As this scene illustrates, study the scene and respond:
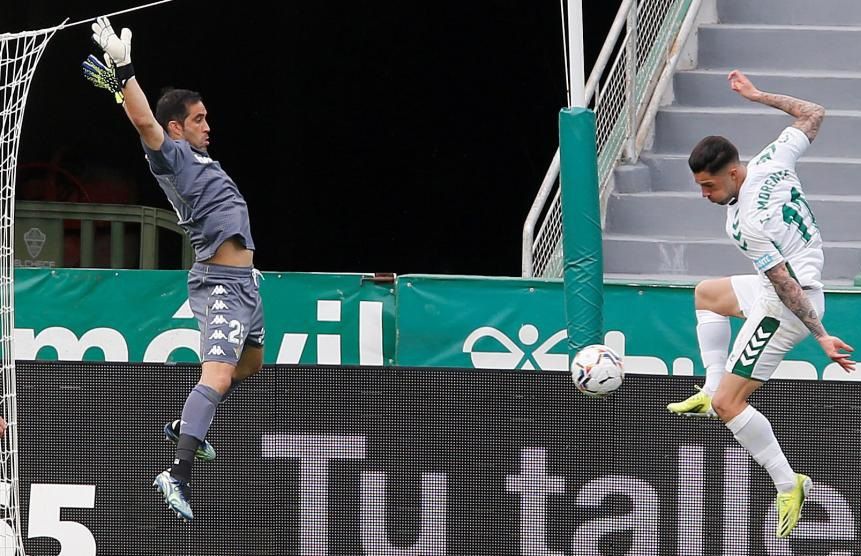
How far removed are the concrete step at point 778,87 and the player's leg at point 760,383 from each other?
15.3 feet

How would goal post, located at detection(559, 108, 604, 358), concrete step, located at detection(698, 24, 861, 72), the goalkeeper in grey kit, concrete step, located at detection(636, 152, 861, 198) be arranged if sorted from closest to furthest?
the goalkeeper in grey kit → goal post, located at detection(559, 108, 604, 358) → concrete step, located at detection(636, 152, 861, 198) → concrete step, located at detection(698, 24, 861, 72)

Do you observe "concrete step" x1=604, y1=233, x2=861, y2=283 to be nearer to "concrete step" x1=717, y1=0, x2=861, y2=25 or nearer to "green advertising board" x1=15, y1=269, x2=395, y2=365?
"green advertising board" x1=15, y1=269, x2=395, y2=365

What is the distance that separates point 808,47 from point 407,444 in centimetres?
616

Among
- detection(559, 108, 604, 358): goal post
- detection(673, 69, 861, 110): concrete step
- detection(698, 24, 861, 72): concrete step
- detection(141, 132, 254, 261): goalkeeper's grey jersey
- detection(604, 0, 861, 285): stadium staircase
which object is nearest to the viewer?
detection(141, 132, 254, 261): goalkeeper's grey jersey

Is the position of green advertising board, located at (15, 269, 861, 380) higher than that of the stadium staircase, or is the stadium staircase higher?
the stadium staircase

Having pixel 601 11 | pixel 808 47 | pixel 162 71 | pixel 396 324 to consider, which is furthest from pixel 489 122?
pixel 396 324

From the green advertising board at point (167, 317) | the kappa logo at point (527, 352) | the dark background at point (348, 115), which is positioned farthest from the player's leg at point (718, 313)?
the dark background at point (348, 115)

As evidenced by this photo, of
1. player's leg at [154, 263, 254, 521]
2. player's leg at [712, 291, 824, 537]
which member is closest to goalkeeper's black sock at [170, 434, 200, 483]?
player's leg at [154, 263, 254, 521]

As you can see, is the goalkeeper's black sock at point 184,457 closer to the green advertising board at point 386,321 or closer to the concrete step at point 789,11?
the green advertising board at point 386,321

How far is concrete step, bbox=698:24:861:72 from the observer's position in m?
12.4

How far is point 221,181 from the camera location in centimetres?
777

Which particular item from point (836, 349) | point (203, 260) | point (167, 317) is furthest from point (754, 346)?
point (167, 317)

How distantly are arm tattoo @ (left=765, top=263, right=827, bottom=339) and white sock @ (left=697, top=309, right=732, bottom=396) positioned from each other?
2.10ft

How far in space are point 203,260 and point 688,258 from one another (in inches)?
179
